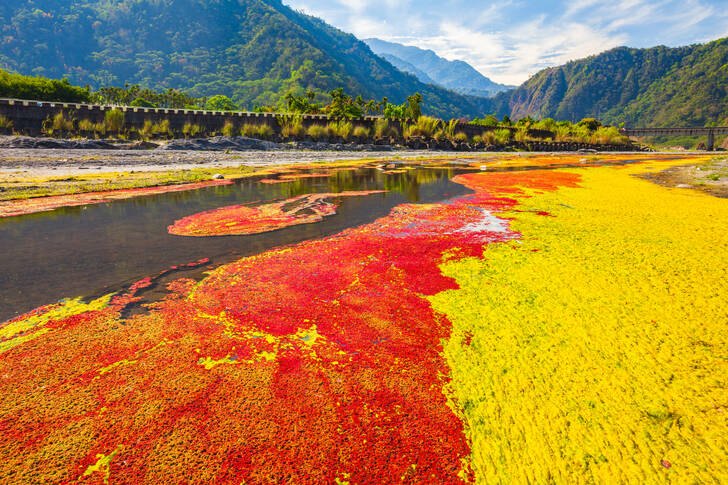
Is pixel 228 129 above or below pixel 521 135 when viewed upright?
below

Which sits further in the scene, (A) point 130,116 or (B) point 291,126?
(B) point 291,126

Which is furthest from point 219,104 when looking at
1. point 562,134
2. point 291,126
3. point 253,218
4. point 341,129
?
point 253,218

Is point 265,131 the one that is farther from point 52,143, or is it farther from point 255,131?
point 52,143

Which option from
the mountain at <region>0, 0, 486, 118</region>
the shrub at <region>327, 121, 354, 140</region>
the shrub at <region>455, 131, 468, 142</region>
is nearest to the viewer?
the shrub at <region>327, 121, 354, 140</region>

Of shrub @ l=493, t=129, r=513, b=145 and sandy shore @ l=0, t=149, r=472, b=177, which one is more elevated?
shrub @ l=493, t=129, r=513, b=145

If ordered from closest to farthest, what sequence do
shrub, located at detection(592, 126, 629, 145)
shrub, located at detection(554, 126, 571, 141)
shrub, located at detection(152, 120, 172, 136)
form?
shrub, located at detection(152, 120, 172, 136)
shrub, located at detection(554, 126, 571, 141)
shrub, located at detection(592, 126, 629, 145)

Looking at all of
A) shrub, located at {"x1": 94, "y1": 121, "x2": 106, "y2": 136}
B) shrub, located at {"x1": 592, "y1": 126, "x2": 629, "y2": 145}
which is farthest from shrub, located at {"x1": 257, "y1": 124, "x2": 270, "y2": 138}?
shrub, located at {"x1": 592, "y1": 126, "x2": 629, "y2": 145}

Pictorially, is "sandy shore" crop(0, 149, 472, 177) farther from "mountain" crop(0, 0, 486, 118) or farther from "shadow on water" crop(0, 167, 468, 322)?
"mountain" crop(0, 0, 486, 118)
